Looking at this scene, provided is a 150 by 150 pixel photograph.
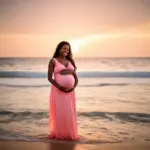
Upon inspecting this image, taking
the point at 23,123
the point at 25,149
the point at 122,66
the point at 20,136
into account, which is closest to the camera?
the point at 25,149

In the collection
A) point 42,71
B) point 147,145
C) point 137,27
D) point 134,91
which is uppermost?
point 137,27

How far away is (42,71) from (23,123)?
0.87m

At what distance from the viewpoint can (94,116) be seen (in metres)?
4.66

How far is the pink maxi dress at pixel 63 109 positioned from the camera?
3.53 m

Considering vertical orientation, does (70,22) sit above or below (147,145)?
above

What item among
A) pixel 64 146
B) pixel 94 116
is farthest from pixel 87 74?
pixel 64 146

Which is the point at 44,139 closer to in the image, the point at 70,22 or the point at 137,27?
the point at 70,22

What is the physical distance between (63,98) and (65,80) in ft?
0.66

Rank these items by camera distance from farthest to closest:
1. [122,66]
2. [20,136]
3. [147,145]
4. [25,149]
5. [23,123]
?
[122,66] < [23,123] < [20,136] < [147,145] < [25,149]

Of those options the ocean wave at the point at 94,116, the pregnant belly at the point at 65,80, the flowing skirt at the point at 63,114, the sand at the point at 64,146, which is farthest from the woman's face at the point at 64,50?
the ocean wave at the point at 94,116

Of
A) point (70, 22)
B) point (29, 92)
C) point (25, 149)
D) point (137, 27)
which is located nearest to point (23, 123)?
point (29, 92)

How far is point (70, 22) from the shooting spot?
4.64 m

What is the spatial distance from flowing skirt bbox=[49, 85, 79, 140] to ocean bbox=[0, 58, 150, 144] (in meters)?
0.78

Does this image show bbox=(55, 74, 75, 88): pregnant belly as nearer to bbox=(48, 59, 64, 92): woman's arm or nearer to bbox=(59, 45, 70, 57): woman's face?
bbox=(48, 59, 64, 92): woman's arm
